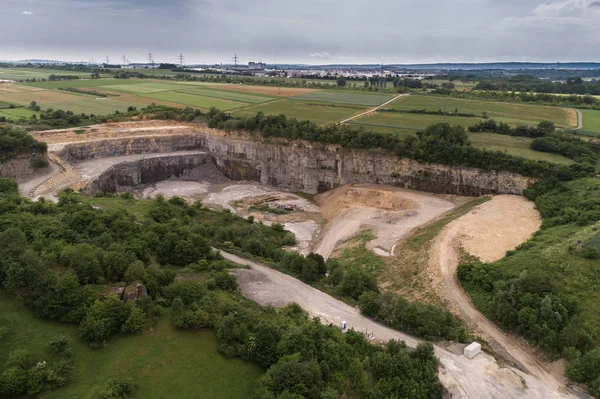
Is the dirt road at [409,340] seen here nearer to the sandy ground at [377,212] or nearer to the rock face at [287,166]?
the sandy ground at [377,212]

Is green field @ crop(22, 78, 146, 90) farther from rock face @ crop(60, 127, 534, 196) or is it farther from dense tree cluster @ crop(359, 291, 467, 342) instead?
dense tree cluster @ crop(359, 291, 467, 342)

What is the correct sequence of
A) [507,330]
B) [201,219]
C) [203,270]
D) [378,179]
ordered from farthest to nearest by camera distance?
1. [378,179]
2. [201,219]
3. [203,270]
4. [507,330]

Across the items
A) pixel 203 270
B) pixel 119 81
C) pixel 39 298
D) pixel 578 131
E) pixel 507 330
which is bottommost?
pixel 507 330

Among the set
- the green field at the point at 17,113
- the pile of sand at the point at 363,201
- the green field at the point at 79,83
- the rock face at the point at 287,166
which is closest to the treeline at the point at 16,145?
the rock face at the point at 287,166

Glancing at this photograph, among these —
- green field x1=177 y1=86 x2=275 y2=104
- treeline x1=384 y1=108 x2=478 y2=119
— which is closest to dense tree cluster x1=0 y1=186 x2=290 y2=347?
treeline x1=384 y1=108 x2=478 y2=119

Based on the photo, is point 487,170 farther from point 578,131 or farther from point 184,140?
point 184,140

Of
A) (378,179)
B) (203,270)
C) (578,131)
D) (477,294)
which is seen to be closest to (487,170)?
(378,179)

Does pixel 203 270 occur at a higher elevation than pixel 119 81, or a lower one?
lower
